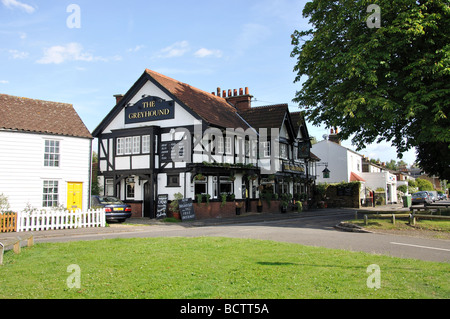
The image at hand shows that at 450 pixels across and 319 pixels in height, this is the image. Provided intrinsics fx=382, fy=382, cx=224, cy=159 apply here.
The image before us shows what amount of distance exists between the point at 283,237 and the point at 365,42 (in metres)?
11.4

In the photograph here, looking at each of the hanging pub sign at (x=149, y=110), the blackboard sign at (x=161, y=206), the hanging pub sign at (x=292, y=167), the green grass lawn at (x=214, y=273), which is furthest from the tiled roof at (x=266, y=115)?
the green grass lawn at (x=214, y=273)

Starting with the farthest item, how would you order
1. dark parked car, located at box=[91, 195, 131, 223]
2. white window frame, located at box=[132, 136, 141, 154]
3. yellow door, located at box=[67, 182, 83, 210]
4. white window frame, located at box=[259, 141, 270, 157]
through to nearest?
white window frame, located at box=[259, 141, 270, 157] → white window frame, located at box=[132, 136, 141, 154] → yellow door, located at box=[67, 182, 83, 210] → dark parked car, located at box=[91, 195, 131, 223]

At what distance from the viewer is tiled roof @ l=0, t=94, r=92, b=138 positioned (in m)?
20.9

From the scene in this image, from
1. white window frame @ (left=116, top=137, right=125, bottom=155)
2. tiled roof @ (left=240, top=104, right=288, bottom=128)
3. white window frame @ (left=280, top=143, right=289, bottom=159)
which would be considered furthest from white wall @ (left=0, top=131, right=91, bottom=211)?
white window frame @ (left=280, top=143, right=289, bottom=159)

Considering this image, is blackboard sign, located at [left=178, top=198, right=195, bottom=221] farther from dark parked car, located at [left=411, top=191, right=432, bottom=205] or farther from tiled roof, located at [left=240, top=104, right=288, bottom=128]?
dark parked car, located at [left=411, top=191, right=432, bottom=205]

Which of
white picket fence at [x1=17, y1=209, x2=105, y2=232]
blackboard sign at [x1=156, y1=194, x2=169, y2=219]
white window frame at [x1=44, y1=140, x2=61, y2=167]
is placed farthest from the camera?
blackboard sign at [x1=156, y1=194, x2=169, y2=219]

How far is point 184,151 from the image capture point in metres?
26.0

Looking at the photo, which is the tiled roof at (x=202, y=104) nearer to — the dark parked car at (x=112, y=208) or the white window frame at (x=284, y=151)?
the white window frame at (x=284, y=151)

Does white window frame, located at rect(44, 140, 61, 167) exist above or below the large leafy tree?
below

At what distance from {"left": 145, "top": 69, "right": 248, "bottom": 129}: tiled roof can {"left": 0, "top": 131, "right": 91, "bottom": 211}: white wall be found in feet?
25.6

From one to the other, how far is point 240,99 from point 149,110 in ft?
37.0

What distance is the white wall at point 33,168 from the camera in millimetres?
20109

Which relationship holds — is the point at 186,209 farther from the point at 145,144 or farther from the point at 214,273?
the point at 214,273
